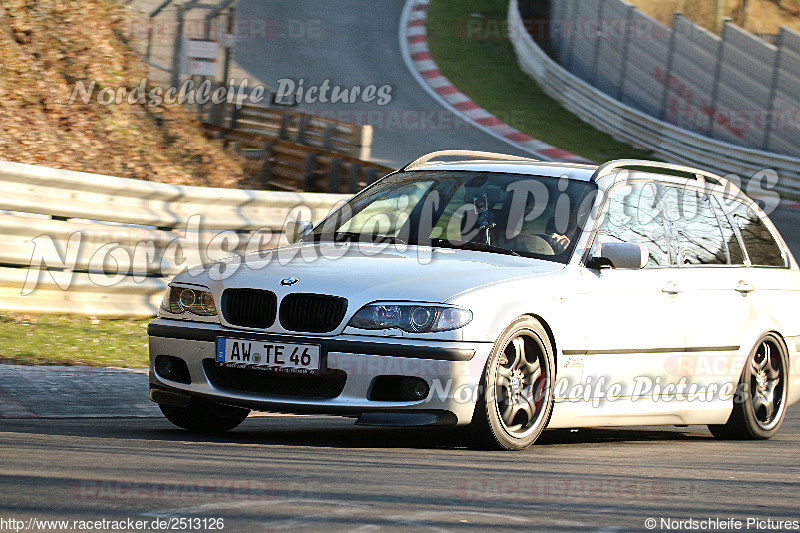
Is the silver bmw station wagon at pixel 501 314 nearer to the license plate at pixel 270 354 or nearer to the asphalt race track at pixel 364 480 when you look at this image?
the license plate at pixel 270 354

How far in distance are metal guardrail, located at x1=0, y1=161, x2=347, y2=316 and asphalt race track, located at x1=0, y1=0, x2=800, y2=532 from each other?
199 cm

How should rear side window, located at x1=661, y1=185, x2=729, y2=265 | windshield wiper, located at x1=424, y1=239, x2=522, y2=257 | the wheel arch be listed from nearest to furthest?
the wheel arch → windshield wiper, located at x1=424, y1=239, x2=522, y2=257 → rear side window, located at x1=661, y1=185, x2=729, y2=265

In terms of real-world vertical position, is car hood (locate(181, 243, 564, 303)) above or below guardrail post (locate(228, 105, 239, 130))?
above

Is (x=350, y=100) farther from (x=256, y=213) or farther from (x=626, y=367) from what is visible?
(x=626, y=367)

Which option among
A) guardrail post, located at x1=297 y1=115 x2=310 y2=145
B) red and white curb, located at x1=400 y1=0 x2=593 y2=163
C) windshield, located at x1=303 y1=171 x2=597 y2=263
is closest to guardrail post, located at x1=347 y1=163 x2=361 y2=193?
guardrail post, located at x1=297 y1=115 x2=310 y2=145

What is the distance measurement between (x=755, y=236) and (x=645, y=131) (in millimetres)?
18017

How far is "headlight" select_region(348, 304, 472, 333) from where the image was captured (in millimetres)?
6461

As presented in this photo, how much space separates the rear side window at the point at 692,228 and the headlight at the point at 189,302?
2.95m

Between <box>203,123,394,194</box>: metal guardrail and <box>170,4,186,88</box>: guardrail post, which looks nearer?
<box>203,123,394,194</box>: metal guardrail

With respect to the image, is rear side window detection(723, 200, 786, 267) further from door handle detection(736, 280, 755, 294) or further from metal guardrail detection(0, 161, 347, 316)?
metal guardrail detection(0, 161, 347, 316)

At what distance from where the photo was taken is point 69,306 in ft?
34.3

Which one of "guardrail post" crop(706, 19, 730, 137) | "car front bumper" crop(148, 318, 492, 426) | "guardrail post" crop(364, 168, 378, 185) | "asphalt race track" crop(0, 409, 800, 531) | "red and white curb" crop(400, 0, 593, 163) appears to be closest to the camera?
"asphalt race track" crop(0, 409, 800, 531)

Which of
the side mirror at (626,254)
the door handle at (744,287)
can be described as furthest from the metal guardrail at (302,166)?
the side mirror at (626,254)

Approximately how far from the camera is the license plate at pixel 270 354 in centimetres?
652
